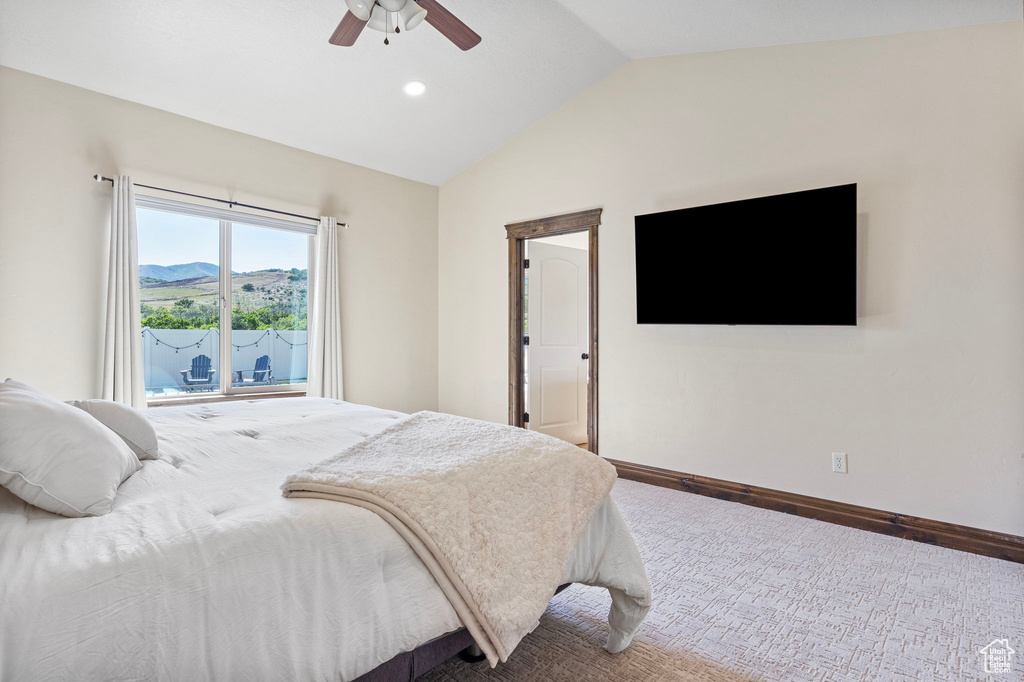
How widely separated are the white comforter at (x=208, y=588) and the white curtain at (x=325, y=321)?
290 cm

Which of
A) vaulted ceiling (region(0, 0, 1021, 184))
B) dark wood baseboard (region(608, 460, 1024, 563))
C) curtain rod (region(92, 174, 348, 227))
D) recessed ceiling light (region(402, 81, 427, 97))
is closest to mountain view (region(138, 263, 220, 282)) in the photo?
curtain rod (region(92, 174, 348, 227))

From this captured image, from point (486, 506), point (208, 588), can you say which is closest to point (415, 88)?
point (486, 506)

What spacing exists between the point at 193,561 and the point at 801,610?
208 centimetres

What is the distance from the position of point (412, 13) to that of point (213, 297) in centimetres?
265

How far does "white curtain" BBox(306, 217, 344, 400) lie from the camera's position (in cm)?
432

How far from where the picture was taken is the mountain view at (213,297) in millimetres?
3652

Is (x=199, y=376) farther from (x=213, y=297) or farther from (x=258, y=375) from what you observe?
(x=213, y=297)

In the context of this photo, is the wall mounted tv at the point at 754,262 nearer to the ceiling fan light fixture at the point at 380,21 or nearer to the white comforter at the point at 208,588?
the ceiling fan light fixture at the point at 380,21

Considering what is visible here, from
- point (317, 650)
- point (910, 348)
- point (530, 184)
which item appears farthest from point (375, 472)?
point (530, 184)

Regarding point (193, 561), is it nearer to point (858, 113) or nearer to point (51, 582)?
point (51, 582)

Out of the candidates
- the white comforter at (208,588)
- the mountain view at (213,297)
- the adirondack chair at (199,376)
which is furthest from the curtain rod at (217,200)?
the white comforter at (208,588)

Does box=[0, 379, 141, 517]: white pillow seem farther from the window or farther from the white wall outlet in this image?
the white wall outlet

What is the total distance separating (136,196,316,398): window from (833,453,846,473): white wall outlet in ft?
12.8

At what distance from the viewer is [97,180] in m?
3.30
